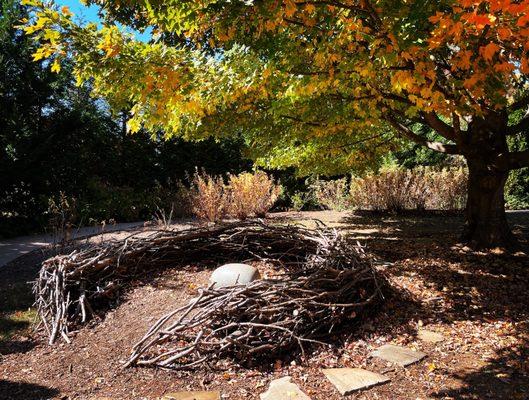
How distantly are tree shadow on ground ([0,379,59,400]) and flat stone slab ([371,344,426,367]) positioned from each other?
7.17 ft

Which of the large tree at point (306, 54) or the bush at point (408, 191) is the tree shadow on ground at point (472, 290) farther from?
the bush at point (408, 191)

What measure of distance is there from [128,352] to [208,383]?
0.72 metres

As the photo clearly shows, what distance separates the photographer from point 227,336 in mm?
3053

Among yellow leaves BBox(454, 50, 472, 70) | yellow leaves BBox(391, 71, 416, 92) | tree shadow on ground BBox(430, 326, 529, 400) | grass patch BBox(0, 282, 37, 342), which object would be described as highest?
yellow leaves BBox(454, 50, 472, 70)

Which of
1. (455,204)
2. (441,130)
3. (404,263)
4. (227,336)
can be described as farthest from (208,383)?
(455,204)

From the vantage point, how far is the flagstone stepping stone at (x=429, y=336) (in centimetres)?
344

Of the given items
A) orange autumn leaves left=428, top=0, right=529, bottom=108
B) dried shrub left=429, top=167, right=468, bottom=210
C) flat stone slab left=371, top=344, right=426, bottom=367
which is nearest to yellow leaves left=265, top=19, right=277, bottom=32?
orange autumn leaves left=428, top=0, right=529, bottom=108

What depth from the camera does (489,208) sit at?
620 cm

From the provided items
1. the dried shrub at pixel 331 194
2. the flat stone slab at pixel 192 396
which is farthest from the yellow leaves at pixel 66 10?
the dried shrub at pixel 331 194

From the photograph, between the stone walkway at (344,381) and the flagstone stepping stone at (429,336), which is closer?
the stone walkway at (344,381)

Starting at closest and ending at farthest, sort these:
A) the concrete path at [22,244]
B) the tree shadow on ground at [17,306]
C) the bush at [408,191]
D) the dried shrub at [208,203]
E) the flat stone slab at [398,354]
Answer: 1. the flat stone slab at [398,354]
2. the tree shadow on ground at [17,306]
3. the concrete path at [22,244]
4. the dried shrub at [208,203]
5. the bush at [408,191]

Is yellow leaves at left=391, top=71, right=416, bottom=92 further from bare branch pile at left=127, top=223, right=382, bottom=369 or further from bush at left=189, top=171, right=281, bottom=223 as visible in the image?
bush at left=189, top=171, right=281, bottom=223

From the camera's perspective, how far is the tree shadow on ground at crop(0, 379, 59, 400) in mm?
2691

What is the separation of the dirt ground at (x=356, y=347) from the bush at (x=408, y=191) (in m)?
6.13
